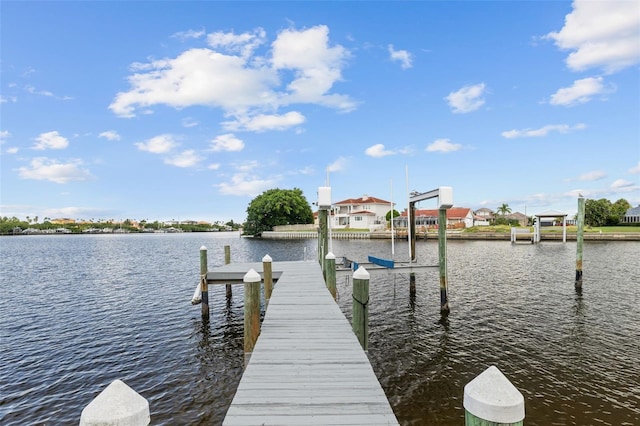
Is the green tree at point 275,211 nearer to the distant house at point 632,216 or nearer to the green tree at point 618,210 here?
the green tree at point 618,210

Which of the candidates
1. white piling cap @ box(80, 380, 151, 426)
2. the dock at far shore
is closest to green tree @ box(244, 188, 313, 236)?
the dock at far shore

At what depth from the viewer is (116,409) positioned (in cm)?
255

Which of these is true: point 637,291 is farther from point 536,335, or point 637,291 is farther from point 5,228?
point 5,228

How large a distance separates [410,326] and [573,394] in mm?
6126

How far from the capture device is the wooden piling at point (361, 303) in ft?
27.1

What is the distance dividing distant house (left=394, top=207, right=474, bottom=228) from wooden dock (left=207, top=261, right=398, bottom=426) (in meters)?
75.8

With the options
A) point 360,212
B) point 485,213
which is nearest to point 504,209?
point 485,213

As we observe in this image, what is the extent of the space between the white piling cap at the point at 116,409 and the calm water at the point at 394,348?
6398mm

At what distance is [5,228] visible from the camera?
605 ft

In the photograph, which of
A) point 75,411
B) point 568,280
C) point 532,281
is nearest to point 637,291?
point 568,280

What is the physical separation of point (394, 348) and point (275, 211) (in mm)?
90658

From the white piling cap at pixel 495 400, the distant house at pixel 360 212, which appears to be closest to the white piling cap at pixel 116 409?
the white piling cap at pixel 495 400

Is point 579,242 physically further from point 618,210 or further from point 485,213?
point 485,213

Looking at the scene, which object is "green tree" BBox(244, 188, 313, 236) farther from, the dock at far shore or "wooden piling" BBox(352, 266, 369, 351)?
"wooden piling" BBox(352, 266, 369, 351)
